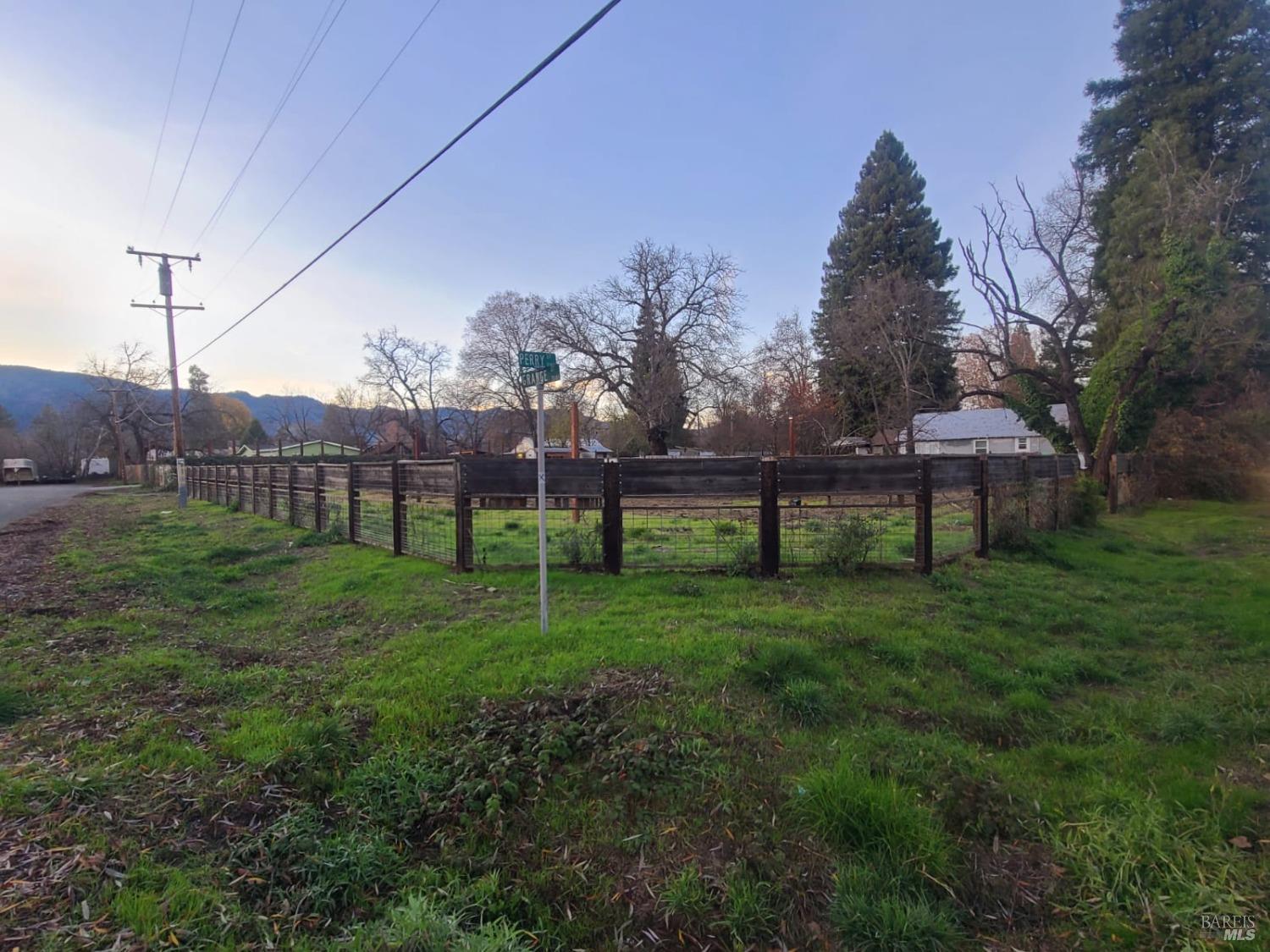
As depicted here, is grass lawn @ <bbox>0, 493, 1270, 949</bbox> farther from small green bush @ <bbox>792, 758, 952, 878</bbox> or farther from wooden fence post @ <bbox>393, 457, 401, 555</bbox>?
wooden fence post @ <bbox>393, 457, 401, 555</bbox>

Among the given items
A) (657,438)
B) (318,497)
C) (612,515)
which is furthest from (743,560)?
(657,438)

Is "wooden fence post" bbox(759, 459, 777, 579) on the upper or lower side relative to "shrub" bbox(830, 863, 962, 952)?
upper

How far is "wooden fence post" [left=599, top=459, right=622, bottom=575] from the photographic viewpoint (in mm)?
7312

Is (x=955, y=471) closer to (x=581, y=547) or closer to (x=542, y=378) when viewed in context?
(x=581, y=547)

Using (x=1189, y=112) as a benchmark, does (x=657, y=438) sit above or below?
below

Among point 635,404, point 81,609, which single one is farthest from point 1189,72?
point 81,609

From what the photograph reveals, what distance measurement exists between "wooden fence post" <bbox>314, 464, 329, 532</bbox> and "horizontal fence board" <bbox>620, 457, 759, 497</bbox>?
273 inches

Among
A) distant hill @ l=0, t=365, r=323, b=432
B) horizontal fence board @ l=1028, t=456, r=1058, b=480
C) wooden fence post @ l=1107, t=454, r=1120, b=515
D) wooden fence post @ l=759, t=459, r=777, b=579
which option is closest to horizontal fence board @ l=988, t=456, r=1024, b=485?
horizontal fence board @ l=1028, t=456, r=1058, b=480

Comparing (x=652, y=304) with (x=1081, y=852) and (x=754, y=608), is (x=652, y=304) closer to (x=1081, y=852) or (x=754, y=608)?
(x=754, y=608)

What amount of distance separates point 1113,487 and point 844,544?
16651 millimetres

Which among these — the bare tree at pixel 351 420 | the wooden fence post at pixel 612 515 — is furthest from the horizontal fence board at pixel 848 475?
the bare tree at pixel 351 420

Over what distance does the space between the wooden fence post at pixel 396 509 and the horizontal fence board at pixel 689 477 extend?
11.4 ft

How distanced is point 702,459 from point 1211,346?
73.8ft

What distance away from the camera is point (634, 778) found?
3100 millimetres
